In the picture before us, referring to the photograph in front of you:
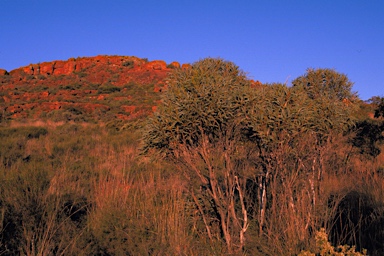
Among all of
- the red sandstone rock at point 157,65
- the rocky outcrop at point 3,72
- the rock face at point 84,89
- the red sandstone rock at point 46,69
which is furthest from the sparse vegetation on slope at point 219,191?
the rocky outcrop at point 3,72

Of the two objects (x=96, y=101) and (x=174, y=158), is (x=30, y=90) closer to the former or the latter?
(x=96, y=101)

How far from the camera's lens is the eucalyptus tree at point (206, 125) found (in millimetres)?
4480

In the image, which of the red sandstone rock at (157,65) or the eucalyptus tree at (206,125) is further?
the red sandstone rock at (157,65)

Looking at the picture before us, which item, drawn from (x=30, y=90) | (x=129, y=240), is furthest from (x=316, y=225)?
(x=30, y=90)

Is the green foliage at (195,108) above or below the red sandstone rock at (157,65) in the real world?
below

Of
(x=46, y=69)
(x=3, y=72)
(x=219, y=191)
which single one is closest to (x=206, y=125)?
(x=219, y=191)

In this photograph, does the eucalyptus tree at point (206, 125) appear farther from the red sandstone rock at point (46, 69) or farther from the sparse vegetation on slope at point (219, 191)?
the red sandstone rock at point (46, 69)

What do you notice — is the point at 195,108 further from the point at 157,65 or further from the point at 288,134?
the point at 157,65

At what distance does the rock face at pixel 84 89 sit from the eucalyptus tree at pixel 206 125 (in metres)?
16.8

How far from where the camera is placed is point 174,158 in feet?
16.2

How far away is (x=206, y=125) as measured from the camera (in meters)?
4.52

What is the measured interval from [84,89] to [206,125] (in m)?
33.6

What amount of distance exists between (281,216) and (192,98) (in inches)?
82.7

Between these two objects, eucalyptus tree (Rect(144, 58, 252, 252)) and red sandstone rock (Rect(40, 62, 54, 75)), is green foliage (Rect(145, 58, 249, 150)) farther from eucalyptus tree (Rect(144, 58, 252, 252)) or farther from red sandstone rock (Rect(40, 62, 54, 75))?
red sandstone rock (Rect(40, 62, 54, 75))
